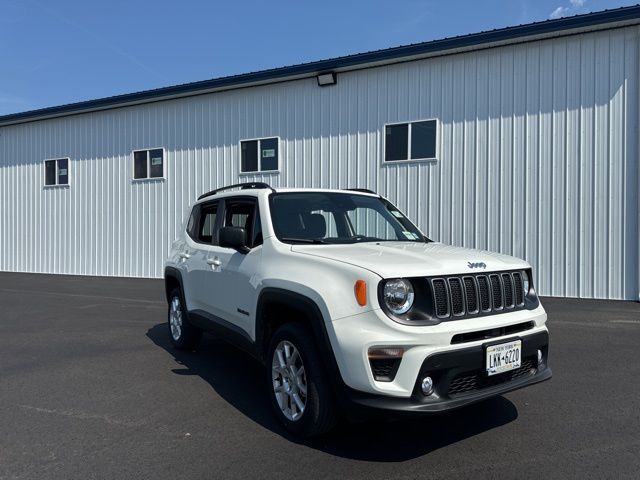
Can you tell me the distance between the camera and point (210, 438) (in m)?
3.74

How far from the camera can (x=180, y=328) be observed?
247 inches

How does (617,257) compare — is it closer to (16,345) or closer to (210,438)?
(210,438)

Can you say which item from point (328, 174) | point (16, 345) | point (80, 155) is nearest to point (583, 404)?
point (16, 345)

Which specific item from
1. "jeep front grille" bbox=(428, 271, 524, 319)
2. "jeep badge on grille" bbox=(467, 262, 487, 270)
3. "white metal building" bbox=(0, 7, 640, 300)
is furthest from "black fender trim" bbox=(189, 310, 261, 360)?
"white metal building" bbox=(0, 7, 640, 300)

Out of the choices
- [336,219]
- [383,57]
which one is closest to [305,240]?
[336,219]

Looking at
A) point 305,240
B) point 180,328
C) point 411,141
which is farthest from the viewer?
point 411,141

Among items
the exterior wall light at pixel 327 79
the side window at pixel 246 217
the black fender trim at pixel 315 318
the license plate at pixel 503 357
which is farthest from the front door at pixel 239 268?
the exterior wall light at pixel 327 79

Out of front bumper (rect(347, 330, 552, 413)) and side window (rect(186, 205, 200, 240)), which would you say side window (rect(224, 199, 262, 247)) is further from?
front bumper (rect(347, 330, 552, 413))

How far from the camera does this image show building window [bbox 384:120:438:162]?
473 inches

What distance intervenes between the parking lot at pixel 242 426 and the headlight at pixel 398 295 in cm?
100

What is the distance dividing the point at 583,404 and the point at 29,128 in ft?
64.8

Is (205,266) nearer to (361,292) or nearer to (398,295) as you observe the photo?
(361,292)

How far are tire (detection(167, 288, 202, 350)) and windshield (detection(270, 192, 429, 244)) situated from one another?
2201mm

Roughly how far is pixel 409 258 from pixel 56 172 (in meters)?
17.6
